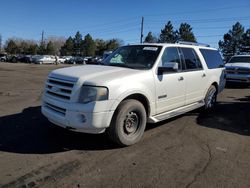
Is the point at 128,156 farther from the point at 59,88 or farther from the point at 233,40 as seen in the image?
the point at 233,40

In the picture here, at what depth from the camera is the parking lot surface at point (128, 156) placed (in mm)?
3928

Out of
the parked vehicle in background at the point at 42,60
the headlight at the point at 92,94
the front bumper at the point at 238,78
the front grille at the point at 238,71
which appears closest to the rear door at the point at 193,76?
the headlight at the point at 92,94

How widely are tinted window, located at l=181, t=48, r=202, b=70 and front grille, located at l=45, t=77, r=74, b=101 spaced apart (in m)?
3.10

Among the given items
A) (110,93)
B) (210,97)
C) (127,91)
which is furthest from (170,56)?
(210,97)

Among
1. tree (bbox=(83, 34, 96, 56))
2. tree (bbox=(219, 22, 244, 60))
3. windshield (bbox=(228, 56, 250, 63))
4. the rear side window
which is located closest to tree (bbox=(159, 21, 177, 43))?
tree (bbox=(219, 22, 244, 60))

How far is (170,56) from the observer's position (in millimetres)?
6320

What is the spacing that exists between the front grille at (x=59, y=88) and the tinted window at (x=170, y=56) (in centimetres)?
214

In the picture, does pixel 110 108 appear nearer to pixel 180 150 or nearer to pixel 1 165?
pixel 180 150

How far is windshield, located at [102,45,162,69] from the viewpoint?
5.93 metres

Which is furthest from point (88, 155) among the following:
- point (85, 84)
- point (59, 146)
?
point (85, 84)

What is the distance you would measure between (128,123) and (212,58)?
4.13 meters

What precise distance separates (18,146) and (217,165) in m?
3.33

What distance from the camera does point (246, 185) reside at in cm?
390

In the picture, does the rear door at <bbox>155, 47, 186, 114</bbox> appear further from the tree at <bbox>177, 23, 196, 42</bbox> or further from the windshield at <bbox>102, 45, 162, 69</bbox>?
the tree at <bbox>177, 23, 196, 42</bbox>
